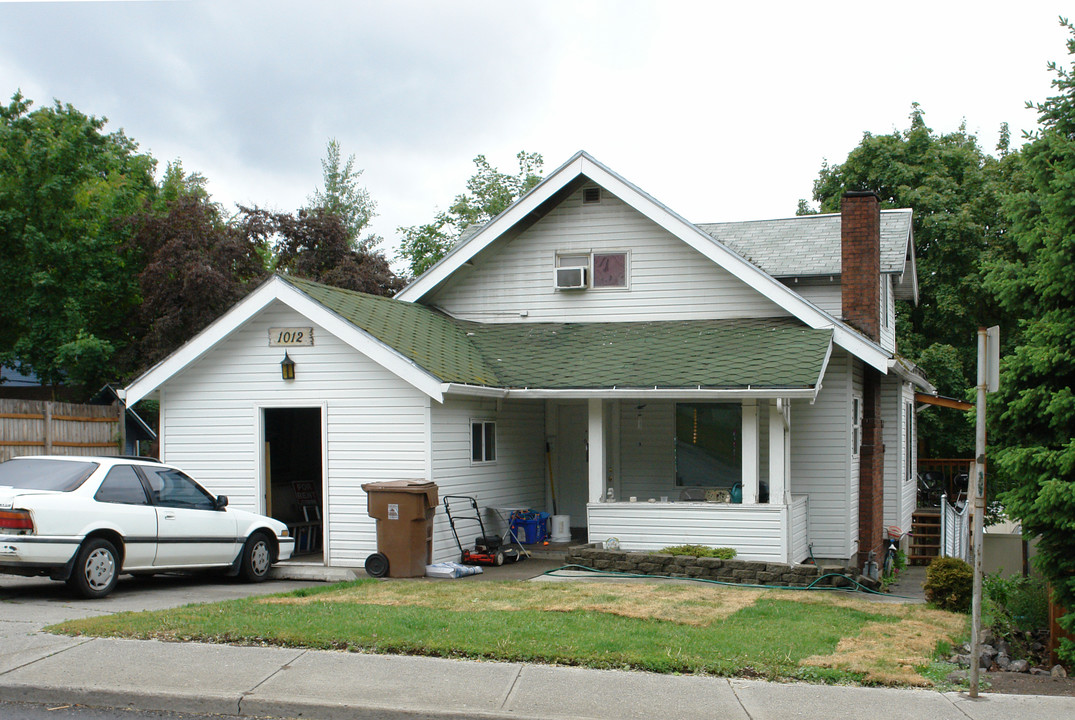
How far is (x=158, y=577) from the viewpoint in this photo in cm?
1334

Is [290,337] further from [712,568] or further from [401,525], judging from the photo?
[712,568]

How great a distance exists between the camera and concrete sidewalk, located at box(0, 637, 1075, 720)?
6590mm

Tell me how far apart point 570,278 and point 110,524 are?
885 cm

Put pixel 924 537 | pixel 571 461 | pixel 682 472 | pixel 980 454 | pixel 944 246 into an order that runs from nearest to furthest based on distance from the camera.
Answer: pixel 980 454 < pixel 682 472 < pixel 571 461 < pixel 924 537 < pixel 944 246

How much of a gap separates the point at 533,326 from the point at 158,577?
7317 mm

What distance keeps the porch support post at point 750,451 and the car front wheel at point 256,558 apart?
6566 millimetres

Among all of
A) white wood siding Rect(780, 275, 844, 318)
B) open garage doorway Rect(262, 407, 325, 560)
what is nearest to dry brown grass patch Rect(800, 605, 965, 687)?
white wood siding Rect(780, 275, 844, 318)

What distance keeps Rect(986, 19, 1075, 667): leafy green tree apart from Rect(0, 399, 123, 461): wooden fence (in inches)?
A: 609

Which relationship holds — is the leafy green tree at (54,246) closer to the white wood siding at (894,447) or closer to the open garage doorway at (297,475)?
the open garage doorway at (297,475)

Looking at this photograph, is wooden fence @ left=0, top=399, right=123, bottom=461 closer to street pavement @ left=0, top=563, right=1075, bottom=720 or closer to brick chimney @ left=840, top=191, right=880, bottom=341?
street pavement @ left=0, top=563, right=1075, bottom=720

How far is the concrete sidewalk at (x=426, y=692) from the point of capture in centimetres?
659

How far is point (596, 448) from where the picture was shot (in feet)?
48.5

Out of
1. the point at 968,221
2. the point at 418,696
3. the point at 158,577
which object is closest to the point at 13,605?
the point at 158,577

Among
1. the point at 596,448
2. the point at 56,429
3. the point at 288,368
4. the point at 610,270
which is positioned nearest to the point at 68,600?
the point at 288,368
